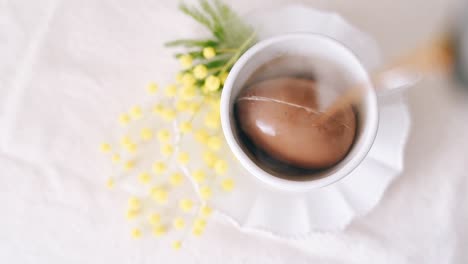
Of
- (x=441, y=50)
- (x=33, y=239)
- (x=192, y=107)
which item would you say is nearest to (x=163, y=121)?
(x=192, y=107)

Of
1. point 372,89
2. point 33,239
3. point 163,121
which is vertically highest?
point 372,89

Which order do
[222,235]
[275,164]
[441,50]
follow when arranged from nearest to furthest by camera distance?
[441,50] < [275,164] < [222,235]

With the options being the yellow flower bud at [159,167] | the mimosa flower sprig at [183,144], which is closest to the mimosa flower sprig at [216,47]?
the mimosa flower sprig at [183,144]

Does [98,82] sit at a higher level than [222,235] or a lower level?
higher

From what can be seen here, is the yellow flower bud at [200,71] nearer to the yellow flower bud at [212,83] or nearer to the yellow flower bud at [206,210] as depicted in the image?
the yellow flower bud at [212,83]

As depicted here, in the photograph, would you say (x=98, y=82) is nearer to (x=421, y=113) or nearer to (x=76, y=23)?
(x=76, y=23)

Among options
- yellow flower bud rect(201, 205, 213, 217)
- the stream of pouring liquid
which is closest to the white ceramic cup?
the stream of pouring liquid
